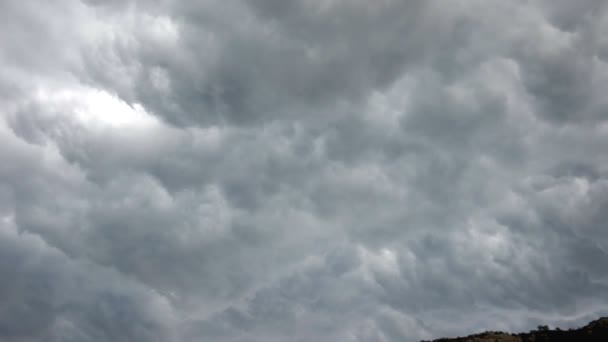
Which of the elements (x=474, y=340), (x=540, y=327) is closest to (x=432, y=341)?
(x=474, y=340)

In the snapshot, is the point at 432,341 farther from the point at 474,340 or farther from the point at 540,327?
the point at 540,327

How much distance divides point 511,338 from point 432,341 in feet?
47.4

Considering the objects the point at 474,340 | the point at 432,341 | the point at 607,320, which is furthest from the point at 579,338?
the point at 432,341

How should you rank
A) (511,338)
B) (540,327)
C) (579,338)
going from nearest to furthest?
(579,338) → (511,338) → (540,327)

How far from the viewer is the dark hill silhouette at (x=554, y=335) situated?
68.9 m

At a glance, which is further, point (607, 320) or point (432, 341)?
point (432, 341)

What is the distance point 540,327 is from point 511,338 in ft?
30.0

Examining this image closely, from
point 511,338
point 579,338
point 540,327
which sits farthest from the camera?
point 540,327

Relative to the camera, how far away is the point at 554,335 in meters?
72.9

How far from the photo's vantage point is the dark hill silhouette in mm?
68875

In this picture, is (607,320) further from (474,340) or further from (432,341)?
(432,341)

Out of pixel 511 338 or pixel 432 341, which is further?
pixel 432 341

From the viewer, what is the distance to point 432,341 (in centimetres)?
8412

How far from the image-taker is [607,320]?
237 feet
